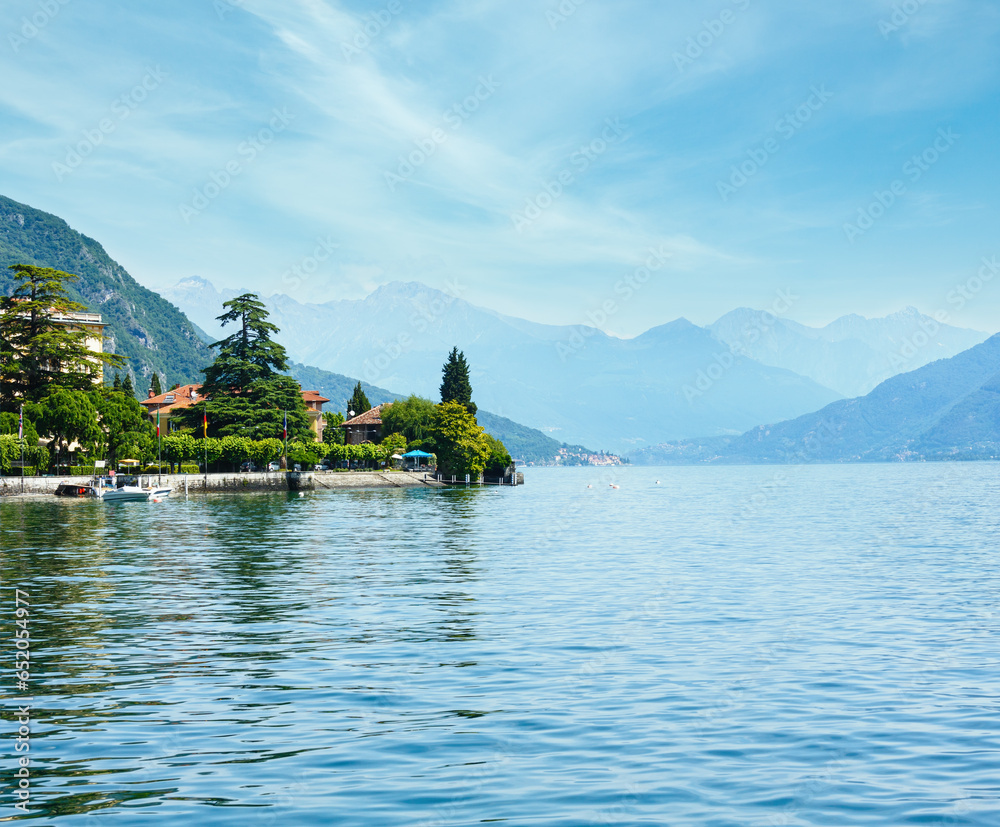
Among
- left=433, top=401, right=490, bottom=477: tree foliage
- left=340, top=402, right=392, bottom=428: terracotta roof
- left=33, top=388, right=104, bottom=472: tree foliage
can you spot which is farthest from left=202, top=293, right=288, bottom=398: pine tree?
left=340, top=402, right=392, bottom=428: terracotta roof

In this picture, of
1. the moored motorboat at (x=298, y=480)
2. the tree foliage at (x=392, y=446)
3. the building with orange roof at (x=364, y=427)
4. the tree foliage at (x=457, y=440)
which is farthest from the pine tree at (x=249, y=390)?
the building with orange roof at (x=364, y=427)

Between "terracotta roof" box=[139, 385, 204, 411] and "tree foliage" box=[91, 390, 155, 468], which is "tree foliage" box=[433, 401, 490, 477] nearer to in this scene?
"tree foliage" box=[91, 390, 155, 468]

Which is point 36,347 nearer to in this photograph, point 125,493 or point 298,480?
point 125,493

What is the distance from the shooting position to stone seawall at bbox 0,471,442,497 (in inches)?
3944

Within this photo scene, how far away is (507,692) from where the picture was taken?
17.3 meters

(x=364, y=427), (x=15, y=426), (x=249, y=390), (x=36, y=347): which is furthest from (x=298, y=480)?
(x=364, y=427)

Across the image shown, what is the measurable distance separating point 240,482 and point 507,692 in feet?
369

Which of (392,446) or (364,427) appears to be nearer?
(392,446)

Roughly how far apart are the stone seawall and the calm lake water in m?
65.5

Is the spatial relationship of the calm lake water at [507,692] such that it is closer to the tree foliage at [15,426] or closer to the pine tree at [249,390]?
the tree foliage at [15,426]

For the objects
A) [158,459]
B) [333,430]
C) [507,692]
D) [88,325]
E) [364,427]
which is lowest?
[507,692]

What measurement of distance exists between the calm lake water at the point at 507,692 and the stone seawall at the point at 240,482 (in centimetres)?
6551

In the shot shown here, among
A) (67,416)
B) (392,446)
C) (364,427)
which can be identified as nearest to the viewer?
(67,416)

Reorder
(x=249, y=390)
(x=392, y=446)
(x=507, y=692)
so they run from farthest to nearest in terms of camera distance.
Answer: (x=392, y=446) → (x=249, y=390) → (x=507, y=692)
